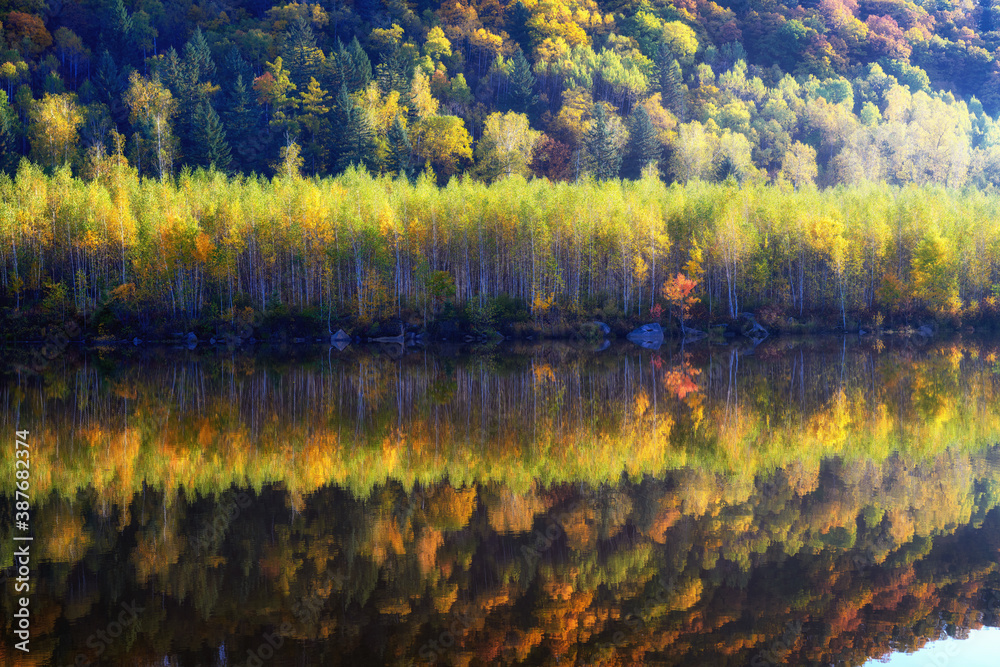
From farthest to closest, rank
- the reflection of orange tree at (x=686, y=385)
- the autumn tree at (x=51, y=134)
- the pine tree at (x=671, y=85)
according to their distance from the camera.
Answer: the pine tree at (x=671, y=85)
the autumn tree at (x=51, y=134)
the reflection of orange tree at (x=686, y=385)

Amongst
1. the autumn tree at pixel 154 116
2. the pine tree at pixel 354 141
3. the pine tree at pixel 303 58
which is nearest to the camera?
the autumn tree at pixel 154 116

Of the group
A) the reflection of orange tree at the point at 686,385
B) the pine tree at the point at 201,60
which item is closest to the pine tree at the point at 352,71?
the pine tree at the point at 201,60

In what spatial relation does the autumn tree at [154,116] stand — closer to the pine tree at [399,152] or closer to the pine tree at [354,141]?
the pine tree at [354,141]

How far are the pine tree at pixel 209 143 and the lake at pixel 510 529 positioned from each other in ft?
190

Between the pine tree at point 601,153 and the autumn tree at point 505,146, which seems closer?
the autumn tree at point 505,146

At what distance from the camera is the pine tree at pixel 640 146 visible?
89.4 metres

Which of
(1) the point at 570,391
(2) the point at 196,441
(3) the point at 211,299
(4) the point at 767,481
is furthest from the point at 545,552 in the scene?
(3) the point at 211,299

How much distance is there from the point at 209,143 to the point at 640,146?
4671 cm

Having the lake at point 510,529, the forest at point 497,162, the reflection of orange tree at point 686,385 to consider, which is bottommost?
the reflection of orange tree at point 686,385

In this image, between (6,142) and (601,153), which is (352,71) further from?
(6,142)

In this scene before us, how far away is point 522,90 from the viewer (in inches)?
3824

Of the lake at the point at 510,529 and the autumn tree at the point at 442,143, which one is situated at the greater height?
the autumn tree at the point at 442,143

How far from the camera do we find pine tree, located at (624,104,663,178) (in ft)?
293

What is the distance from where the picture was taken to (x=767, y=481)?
15.8 meters
